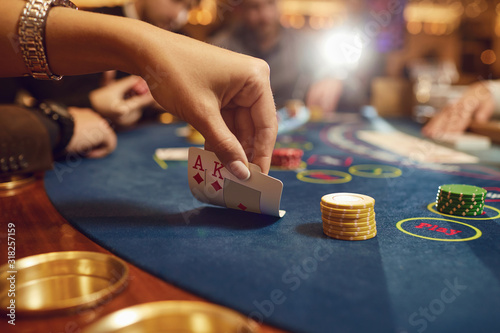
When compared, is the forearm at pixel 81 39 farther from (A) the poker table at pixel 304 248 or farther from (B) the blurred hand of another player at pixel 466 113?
(B) the blurred hand of another player at pixel 466 113

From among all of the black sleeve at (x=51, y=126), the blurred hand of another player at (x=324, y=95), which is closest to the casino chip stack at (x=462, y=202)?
the black sleeve at (x=51, y=126)

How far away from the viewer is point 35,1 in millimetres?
1145

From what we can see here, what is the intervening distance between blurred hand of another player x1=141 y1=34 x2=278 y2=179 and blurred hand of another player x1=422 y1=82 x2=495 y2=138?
2.24m

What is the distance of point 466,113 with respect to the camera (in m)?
3.10

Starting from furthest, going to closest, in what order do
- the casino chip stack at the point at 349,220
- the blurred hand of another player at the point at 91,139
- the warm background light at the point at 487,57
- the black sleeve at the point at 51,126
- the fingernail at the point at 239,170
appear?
the warm background light at the point at 487,57, the blurred hand of another player at the point at 91,139, the black sleeve at the point at 51,126, the fingernail at the point at 239,170, the casino chip stack at the point at 349,220

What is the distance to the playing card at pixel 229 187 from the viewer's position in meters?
1.24

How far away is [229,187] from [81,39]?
0.58 m

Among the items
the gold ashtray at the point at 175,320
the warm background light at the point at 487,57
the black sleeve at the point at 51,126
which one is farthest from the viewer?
the warm background light at the point at 487,57

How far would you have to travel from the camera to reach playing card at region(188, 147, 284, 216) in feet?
4.06

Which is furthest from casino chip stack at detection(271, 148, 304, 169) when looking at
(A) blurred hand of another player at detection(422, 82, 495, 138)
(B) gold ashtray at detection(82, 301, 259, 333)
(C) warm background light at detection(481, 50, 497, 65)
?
(C) warm background light at detection(481, 50, 497, 65)

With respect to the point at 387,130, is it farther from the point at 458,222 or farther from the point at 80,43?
the point at 80,43

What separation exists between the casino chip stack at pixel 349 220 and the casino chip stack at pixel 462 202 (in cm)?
35

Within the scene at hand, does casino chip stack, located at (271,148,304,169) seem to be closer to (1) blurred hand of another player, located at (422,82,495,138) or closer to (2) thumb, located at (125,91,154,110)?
(1) blurred hand of another player, located at (422,82,495,138)

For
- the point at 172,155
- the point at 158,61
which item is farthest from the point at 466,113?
the point at 158,61
